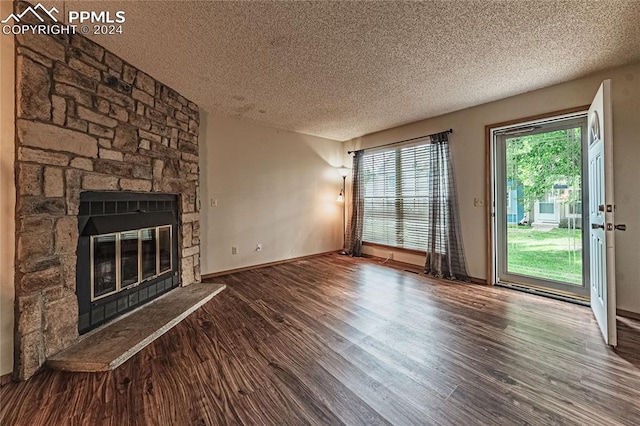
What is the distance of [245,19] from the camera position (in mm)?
1862

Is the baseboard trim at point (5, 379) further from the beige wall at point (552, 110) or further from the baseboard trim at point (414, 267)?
the beige wall at point (552, 110)

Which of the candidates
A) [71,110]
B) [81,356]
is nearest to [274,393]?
[81,356]

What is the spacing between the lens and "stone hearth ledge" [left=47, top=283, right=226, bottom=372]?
69.9 inches

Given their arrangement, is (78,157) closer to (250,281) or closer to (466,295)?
(250,281)

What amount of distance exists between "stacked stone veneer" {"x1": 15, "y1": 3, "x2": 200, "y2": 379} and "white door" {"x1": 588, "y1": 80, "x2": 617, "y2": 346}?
4.11m

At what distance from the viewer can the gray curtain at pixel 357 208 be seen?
5258 mm

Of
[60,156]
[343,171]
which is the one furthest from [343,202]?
[60,156]

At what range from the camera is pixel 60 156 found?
1.89 m

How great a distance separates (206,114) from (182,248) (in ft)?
6.50

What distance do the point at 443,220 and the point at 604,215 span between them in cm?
190

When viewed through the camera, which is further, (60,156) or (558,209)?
(558,209)

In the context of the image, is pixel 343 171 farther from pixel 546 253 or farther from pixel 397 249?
pixel 546 253

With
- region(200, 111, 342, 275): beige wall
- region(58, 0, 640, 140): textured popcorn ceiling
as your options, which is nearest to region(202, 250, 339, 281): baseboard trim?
region(200, 111, 342, 275): beige wall

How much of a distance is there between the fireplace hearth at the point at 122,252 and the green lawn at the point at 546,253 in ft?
14.7
